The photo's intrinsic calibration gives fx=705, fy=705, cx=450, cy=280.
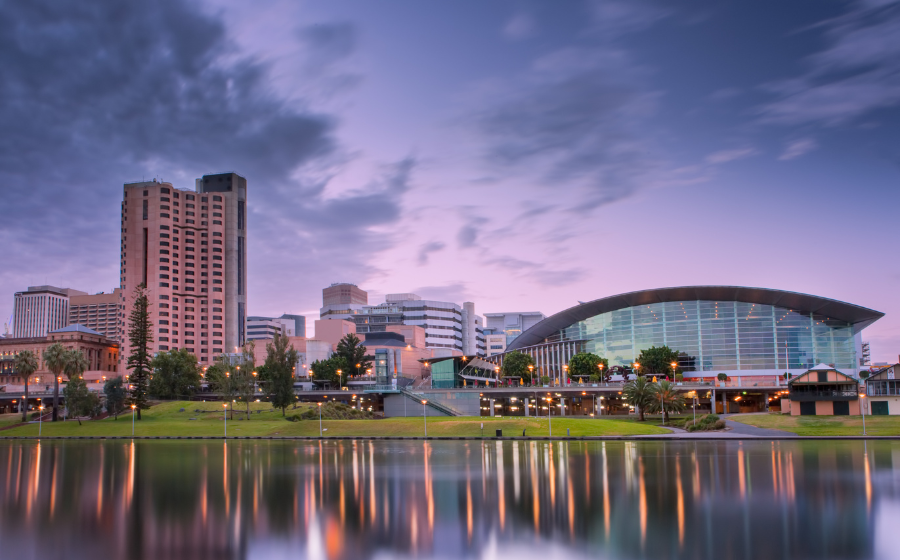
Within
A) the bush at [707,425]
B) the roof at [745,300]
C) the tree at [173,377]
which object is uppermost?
the roof at [745,300]

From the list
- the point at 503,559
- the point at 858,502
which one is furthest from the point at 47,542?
the point at 858,502

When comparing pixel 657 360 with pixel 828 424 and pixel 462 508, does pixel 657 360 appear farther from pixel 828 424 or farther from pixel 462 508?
pixel 462 508

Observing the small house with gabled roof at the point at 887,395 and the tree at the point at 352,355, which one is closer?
the small house with gabled roof at the point at 887,395

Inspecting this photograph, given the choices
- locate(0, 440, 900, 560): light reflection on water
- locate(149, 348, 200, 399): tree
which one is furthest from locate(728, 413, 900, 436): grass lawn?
locate(149, 348, 200, 399): tree

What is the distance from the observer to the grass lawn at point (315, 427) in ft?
250

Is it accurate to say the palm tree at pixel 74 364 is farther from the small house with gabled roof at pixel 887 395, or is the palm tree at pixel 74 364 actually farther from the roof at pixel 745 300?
the small house with gabled roof at pixel 887 395

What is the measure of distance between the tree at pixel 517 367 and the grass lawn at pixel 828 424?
62.0 m

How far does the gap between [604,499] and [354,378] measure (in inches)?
4819

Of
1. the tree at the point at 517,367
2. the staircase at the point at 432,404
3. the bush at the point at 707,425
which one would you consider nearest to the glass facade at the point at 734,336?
the tree at the point at 517,367

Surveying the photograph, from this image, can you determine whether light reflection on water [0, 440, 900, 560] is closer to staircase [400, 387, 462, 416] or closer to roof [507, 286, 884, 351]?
staircase [400, 387, 462, 416]

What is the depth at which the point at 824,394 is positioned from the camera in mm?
83562

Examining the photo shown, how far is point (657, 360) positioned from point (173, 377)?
87991 mm

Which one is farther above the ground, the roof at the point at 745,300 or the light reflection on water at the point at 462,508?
the roof at the point at 745,300

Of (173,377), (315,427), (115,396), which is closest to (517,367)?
(173,377)
